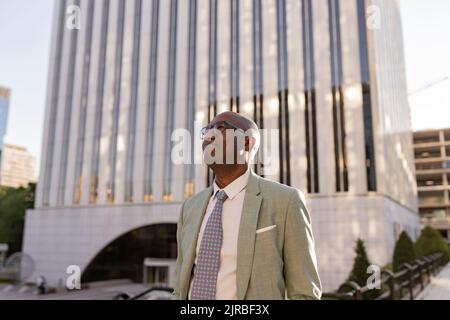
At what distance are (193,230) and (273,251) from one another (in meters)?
0.46

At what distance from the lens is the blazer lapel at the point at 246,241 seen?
1703 millimetres

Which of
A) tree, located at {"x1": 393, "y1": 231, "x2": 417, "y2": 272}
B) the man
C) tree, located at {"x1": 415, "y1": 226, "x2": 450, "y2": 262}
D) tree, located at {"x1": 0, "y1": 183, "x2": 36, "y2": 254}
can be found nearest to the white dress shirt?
the man

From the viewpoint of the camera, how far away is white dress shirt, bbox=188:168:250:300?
1768mm

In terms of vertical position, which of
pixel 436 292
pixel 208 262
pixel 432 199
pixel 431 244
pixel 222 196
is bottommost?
pixel 436 292

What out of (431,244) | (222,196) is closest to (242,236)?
(222,196)

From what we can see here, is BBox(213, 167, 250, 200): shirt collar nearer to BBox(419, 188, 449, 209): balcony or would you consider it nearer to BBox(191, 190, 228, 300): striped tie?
BBox(191, 190, 228, 300): striped tie

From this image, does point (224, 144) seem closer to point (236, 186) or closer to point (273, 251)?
point (236, 186)

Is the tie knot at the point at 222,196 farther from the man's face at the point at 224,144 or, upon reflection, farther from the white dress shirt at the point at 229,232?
the man's face at the point at 224,144

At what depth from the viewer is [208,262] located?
181 centimetres

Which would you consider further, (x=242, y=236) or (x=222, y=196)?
(x=222, y=196)

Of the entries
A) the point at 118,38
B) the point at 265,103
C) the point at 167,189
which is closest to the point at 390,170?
the point at 265,103

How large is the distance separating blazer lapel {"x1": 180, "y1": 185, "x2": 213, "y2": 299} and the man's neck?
0.36 ft

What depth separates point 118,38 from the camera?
30219mm
